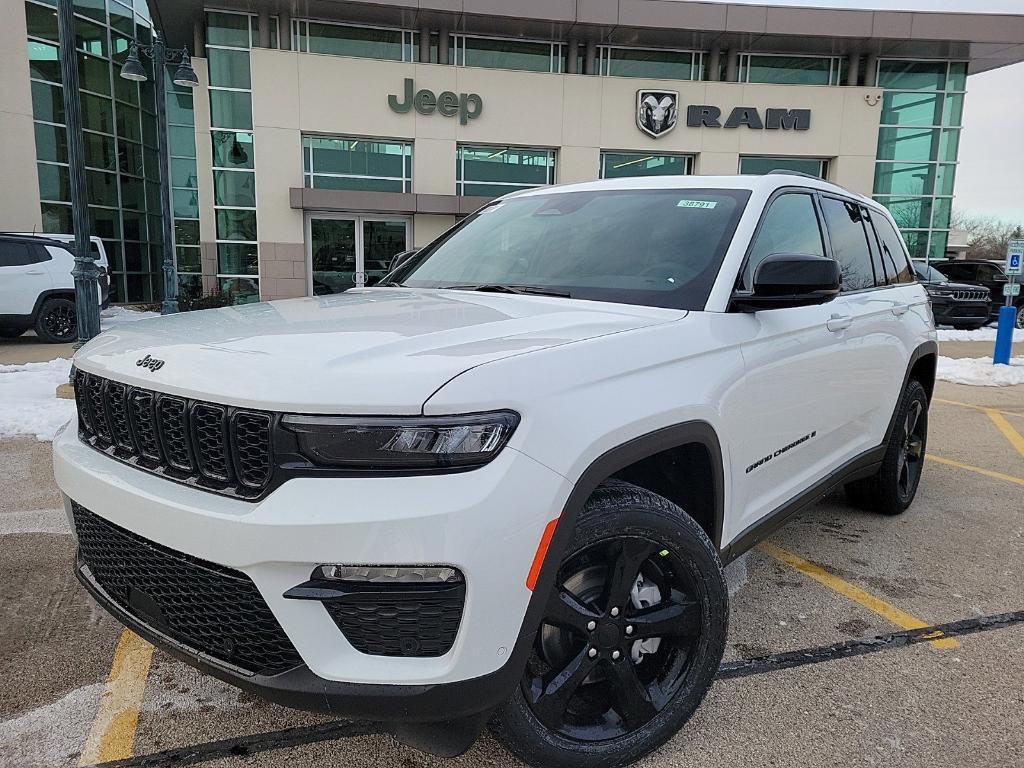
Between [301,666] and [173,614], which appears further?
[173,614]

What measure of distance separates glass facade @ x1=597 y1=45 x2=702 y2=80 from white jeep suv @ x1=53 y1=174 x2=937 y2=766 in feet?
63.9

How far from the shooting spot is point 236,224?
1902 cm

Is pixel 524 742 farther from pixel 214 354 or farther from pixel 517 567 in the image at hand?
pixel 214 354

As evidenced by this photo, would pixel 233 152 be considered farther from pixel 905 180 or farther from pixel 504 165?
pixel 905 180

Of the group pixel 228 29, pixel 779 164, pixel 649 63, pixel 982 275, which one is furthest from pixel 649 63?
pixel 228 29


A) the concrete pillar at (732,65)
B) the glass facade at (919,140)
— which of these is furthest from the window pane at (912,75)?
the concrete pillar at (732,65)

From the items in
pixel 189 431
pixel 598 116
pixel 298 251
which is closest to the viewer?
pixel 189 431

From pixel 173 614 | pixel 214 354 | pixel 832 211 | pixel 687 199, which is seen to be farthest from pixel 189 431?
pixel 832 211

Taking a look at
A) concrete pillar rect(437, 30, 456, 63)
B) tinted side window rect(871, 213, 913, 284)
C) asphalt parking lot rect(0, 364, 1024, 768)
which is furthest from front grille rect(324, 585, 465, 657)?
concrete pillar rect(437, 30, 456, 63)

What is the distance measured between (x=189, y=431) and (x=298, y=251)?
17911mm

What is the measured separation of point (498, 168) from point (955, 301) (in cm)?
1153

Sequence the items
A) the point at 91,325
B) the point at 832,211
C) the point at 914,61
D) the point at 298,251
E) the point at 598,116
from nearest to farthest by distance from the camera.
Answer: the point at 832,211, the point at 91,325, the point at 298,251, the point at 598,116, the point at 914,61

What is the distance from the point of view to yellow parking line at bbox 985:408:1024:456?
22.1 ft

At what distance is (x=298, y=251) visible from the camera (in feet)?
61.9
